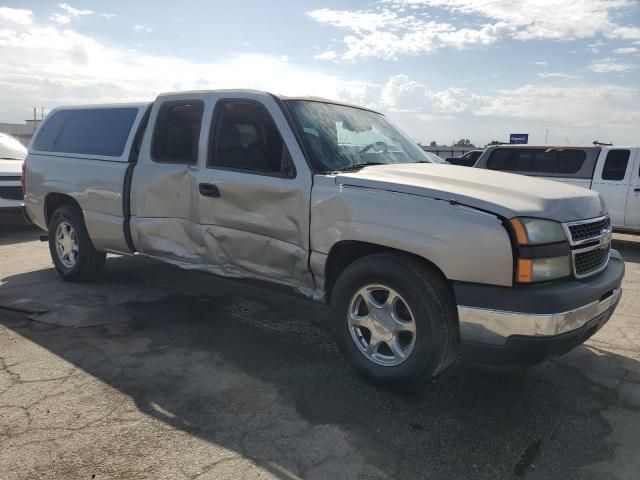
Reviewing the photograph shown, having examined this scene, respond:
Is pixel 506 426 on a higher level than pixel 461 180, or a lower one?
lower

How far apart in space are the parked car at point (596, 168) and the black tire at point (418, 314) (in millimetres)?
6932

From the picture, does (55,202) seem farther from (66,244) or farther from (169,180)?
(169,180)

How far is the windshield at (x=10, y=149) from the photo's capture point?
9812 mm

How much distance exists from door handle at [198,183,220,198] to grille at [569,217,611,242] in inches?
101

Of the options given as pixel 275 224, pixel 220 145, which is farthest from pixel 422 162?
pixel 220 145

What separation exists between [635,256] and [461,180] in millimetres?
6673

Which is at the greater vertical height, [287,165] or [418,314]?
[287,165]

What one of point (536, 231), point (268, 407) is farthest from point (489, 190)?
point (268, 407)

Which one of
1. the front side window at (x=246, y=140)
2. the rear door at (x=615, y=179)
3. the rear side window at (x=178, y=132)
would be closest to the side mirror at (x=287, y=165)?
the front side window at (x=246, y=140)

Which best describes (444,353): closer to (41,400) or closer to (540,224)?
(540,224)

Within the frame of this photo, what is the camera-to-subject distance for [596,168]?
9.45m

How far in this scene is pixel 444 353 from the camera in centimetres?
309

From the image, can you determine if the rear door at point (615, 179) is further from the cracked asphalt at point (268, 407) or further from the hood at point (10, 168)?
the hood at point (10, 168)

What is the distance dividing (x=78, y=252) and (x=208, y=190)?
2303 mm
